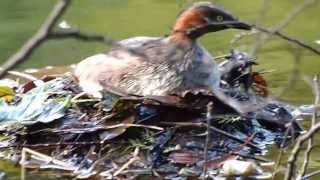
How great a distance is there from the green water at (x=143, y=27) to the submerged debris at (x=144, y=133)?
2.72 ft

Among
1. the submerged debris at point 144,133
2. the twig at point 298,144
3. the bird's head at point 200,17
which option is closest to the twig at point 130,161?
the submerged debris at point 144,133

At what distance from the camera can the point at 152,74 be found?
16.1ft

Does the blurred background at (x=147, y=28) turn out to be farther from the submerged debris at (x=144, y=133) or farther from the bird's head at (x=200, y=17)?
the bird's head at (x=200, y=17)

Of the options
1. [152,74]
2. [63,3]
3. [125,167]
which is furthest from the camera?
[152,74]

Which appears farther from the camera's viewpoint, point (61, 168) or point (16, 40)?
point (16, 40)

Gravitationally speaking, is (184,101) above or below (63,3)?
below

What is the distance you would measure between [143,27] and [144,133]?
4081 millimetres

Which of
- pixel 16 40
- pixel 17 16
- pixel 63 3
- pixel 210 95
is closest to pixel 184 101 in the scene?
pixel 210 95

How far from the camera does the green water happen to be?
6.72m

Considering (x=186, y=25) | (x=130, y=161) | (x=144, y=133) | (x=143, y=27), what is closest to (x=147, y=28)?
(x=143, y=27)

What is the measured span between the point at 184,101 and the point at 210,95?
5.4 inches

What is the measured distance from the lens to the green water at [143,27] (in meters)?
6.72

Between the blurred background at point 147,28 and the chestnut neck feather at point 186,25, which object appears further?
the blurred background at point 147,28

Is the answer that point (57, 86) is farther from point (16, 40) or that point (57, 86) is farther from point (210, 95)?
point (16, 40)
